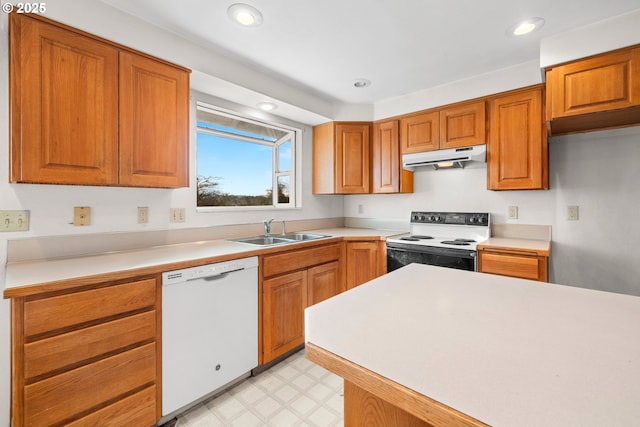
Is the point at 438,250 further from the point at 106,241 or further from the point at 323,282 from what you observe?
the point at 106,241

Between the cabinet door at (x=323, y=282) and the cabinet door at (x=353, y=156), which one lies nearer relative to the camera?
the cabinet door at (x=323, y=282)

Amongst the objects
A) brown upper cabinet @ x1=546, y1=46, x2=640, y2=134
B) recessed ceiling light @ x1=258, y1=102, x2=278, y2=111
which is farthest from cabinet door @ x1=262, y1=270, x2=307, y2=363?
brown upper cabinet @ x1=546, y1=46, x2=640, y2=134

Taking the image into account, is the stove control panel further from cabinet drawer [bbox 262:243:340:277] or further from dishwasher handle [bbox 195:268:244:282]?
dishwasher handle [bbox 195:268:244:282]

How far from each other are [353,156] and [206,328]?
7.47 ft

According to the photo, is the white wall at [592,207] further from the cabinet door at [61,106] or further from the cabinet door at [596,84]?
the cabinet door at [61,106]

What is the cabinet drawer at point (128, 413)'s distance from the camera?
135cm

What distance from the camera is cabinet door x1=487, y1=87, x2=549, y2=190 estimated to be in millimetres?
2281

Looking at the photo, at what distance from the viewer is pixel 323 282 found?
2617 millimetres

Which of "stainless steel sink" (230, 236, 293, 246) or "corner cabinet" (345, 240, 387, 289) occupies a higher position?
"stainless steel sink" (230, 236, 293, 246)

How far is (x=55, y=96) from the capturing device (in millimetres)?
1461

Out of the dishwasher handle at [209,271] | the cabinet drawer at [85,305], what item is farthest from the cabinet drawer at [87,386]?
the dishwasher handle at [209,271]

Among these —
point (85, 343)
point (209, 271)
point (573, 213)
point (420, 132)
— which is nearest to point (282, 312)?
point (209, 271)

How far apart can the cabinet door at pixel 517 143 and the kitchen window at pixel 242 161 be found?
1.99 metres

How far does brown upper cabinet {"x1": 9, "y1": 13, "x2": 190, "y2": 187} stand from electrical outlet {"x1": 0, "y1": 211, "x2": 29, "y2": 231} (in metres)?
0.30
